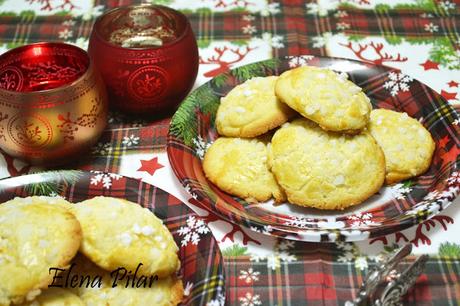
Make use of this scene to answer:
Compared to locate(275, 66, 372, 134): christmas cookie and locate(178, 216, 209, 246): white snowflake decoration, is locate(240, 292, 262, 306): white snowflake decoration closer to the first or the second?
locate(178, 216, 209, 246): white snowflake decoration

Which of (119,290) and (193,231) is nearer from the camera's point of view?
(119,290)

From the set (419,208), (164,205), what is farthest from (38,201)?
(419,208)

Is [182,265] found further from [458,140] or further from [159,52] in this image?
[458,140]

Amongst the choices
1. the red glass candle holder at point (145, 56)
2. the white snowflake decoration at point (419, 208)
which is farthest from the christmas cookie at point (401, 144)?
the red glass candle holder at point (145, 56)

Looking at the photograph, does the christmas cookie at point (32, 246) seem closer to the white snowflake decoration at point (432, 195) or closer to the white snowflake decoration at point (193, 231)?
the white snowflake decoration at point (193, 231)

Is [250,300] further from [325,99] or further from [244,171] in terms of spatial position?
[325,99]

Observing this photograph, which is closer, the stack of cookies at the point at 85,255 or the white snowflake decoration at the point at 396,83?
the stack of cookies at the point at 85,255

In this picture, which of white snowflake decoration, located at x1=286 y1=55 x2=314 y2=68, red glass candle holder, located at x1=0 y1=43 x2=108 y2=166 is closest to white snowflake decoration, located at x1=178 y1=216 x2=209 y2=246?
red glass candle holder, located at x1=0 y1=43 x2=108 y2=166
